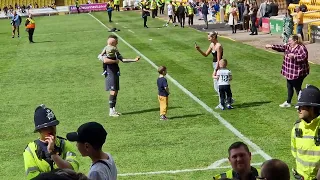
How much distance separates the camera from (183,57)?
28484 mm

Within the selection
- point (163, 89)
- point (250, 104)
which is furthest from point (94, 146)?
point (250, 104)

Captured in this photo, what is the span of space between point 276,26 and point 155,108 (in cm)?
2242

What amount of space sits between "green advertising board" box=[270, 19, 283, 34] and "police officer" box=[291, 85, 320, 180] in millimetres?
30092

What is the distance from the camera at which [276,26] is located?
125ft

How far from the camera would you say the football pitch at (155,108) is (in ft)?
39.7

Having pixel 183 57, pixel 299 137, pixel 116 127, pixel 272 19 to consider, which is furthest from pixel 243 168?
pixel 272 19

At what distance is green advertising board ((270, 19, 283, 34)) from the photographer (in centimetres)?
3730

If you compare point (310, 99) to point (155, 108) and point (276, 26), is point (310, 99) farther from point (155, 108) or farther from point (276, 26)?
point (276, 26)

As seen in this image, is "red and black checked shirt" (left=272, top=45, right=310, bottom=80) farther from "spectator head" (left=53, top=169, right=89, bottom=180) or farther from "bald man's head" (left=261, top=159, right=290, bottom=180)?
"spectator head" (left=53, top=169, right=89, bottom=180)

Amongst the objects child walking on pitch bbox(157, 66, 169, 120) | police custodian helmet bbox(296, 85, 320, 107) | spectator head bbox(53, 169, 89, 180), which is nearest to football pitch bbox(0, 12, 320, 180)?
child walking on pitch bbox(157, 66, 169, 120)

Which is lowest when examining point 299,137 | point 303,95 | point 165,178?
point 165,178

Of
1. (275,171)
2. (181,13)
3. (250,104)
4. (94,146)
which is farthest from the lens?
(181,13)

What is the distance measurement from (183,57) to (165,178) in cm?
1788

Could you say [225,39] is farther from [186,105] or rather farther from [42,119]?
[42,119]
